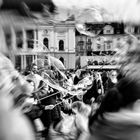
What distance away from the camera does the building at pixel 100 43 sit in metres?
3.05

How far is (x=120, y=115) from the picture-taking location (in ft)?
7.29

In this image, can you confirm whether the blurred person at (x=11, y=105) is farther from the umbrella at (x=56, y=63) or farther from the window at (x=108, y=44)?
the window at (x=108, y=44)

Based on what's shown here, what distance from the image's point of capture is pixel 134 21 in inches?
113

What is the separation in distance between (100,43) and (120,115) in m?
1.08

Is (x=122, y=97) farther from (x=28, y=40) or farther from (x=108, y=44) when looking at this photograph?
(x=28, y=40)

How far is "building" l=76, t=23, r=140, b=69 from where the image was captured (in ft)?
10.00

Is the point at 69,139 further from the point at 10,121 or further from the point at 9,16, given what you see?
the point at 9,16

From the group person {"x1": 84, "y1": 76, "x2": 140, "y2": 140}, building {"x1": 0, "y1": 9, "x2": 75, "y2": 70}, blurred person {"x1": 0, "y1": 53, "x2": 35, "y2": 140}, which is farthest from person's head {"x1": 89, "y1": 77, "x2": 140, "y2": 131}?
building {"x1": 0, "y1": 9, "x2": 75, "y2": 70}

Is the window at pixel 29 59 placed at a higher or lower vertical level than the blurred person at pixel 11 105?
higher

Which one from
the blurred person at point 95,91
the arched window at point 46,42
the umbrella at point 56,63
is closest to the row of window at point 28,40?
the arched window at point 46,42

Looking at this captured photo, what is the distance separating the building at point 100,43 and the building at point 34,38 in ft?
0.36

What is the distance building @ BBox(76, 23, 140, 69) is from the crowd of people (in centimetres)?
21

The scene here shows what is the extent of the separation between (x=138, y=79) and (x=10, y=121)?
91 cm

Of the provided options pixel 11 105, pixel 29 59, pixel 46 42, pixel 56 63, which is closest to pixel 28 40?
pixel 46 42
